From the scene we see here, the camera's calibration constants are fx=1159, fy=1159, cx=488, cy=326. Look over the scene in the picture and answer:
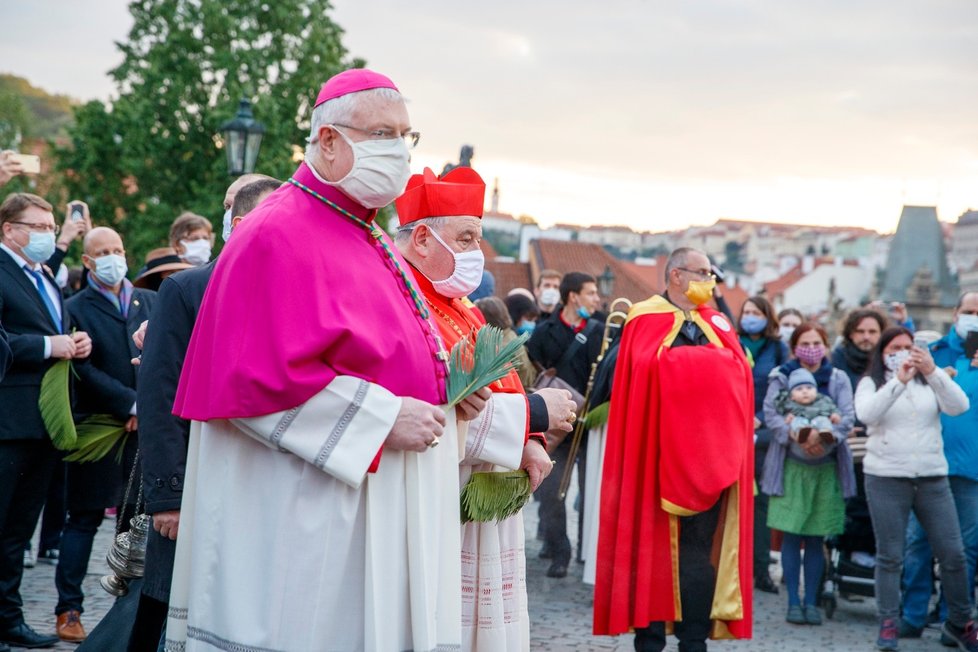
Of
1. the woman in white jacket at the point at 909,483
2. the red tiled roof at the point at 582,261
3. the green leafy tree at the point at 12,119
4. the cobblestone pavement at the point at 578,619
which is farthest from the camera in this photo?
the green leafy tree at the point at 12,119

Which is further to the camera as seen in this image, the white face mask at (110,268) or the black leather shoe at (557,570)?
the black leather shoe at (557,570)

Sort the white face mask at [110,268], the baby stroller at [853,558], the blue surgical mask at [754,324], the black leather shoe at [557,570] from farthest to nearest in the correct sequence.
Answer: the blue surgical mask at [754,324], the black leather shoe at [557,570], the baby stroller at [853,558], the white face mask at [110,268]

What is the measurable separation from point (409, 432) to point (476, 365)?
0.39 m

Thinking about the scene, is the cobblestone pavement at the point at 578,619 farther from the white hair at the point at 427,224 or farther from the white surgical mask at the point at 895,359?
the white hair at the point at 427,224

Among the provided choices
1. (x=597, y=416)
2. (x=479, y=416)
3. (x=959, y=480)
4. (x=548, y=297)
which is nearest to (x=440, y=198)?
(x=479, y=416)

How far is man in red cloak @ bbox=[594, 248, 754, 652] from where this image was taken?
6848 millimetres

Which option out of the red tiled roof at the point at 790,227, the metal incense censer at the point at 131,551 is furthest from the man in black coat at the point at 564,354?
the red tiled roof at the point at 790,227

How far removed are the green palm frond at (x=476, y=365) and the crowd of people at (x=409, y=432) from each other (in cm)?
3

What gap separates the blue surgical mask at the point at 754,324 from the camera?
1004 cm

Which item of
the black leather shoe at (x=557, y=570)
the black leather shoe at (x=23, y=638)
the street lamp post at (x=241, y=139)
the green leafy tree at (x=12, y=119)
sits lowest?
the black leather shoe at (x=557, y=570)

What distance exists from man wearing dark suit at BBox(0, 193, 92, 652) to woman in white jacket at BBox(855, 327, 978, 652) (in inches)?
210

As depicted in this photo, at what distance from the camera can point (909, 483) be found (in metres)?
8.12

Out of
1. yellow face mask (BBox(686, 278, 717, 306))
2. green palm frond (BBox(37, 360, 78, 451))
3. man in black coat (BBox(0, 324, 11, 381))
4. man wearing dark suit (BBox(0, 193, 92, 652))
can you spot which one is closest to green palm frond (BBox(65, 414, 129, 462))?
green palm frond (BBox(37, 360, 78, 451))

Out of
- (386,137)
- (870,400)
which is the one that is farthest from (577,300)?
(386,137)
